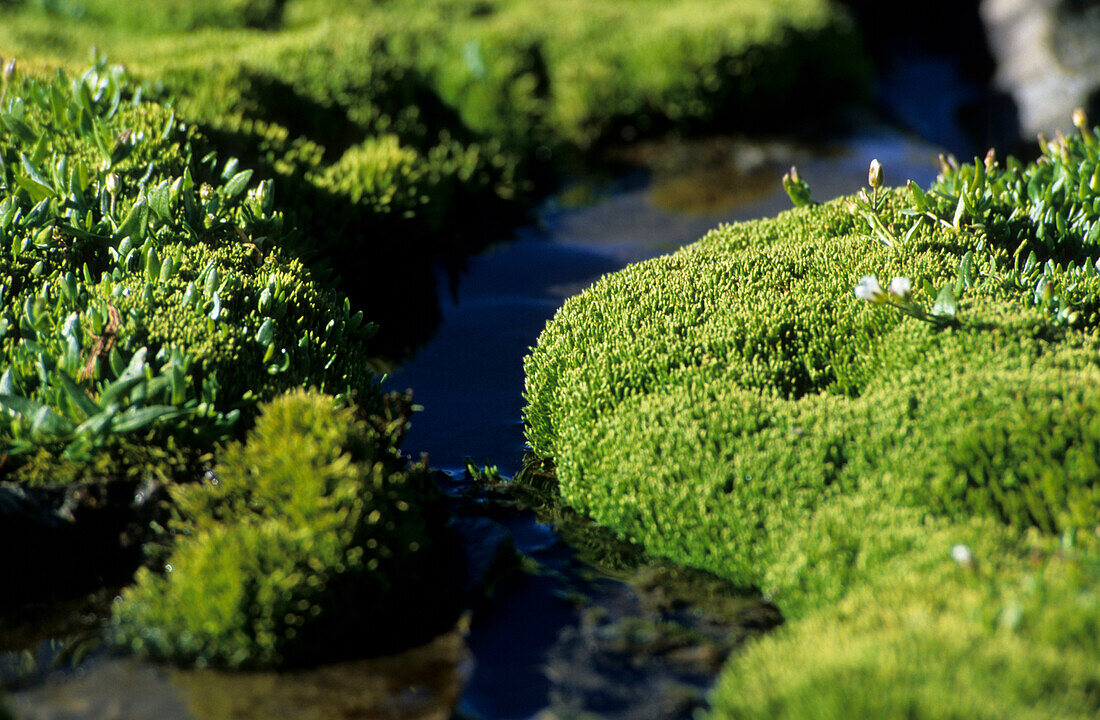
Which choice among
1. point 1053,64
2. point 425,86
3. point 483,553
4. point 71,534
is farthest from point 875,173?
point 1053,64

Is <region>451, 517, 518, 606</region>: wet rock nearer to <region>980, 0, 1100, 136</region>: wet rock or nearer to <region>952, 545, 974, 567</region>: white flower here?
<region>952, 545, 974, 567</region>: white flower

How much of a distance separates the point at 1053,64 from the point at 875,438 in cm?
937

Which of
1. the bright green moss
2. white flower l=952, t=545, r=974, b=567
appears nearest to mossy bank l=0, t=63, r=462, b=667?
white flower l=952, t=545, r=974, b=567

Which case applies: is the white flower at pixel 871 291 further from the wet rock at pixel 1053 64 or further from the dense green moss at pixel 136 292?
the wet rock at pixel 1053 64

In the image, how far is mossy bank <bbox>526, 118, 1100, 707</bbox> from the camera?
9.39ft

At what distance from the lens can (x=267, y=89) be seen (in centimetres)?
811

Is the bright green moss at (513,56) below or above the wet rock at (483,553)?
above

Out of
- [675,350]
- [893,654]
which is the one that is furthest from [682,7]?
[893,654]

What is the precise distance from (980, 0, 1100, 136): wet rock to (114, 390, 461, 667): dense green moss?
31.8 feet

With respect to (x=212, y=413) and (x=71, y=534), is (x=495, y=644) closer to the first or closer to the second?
(x=212, y=413)

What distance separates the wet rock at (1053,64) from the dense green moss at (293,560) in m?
9.71

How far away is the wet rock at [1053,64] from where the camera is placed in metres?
10.4

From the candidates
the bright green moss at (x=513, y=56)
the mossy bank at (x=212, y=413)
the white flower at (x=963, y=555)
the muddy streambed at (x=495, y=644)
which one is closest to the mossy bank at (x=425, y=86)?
the bright green moss at (x=513, y=56)

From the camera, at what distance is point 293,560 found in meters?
3.41
